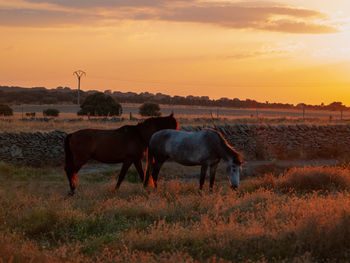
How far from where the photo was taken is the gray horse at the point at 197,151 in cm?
915

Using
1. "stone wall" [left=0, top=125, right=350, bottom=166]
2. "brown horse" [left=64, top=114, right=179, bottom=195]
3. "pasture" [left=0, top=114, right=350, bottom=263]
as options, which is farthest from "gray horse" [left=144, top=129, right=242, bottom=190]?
"stone wall" [left=0, top=125, right=350, bottom=166]

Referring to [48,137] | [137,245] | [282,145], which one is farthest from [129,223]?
[282,145]

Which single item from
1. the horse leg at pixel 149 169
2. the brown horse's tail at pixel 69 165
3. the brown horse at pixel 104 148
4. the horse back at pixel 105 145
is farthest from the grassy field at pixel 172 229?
the horse back at pixel 105 145

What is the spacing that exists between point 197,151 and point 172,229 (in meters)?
3.66

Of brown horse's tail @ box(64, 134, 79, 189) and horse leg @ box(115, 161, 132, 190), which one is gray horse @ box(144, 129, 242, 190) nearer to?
horse leg @ box(115, 161, 132, 190)

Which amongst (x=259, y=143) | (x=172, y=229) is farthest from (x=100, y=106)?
(x=172, y=229)

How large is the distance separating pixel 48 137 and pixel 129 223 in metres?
9.91

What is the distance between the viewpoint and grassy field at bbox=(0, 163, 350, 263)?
5441mm

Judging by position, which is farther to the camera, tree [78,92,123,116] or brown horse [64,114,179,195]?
tree [78,92,123,116]

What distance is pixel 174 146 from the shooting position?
32.8ft

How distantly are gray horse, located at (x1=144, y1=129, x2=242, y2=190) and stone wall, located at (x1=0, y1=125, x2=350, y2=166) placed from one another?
6.66m

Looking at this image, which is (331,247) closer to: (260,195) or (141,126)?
(260,195)

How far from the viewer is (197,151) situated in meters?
9.67

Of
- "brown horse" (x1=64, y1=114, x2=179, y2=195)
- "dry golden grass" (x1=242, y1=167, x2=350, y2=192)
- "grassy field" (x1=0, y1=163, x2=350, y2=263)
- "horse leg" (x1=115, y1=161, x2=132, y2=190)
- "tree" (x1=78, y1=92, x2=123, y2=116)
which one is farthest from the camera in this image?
"tree" (x1=78, y1=92, x2=123, y2=116)
